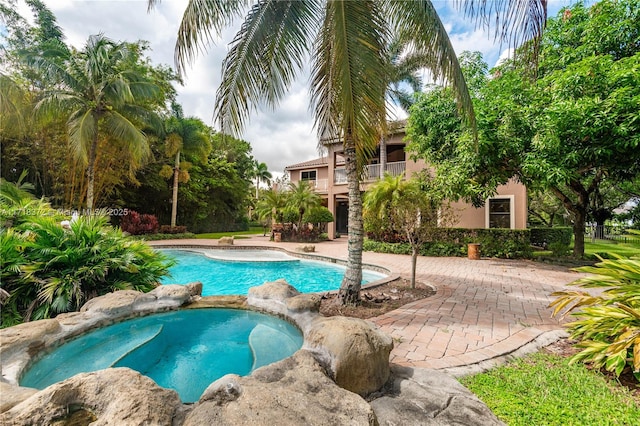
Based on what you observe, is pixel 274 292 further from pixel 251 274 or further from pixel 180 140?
pixel 180 140

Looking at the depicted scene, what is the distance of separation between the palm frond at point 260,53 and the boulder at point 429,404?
Result: 4.32m

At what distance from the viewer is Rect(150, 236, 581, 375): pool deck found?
3.30m

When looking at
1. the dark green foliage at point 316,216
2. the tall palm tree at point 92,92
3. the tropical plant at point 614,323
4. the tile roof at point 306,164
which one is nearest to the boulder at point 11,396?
the tropical plant at point 614,323

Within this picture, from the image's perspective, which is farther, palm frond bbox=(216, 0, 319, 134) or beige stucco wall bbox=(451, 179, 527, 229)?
beige stucco wall bbox=(451, 179, 527, 229)

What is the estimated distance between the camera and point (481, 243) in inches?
478

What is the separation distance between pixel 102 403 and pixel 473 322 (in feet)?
15.8

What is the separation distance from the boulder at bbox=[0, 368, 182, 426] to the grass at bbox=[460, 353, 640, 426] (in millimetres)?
2659

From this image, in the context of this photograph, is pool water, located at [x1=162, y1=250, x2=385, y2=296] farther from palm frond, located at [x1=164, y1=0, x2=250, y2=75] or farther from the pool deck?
palm frond, located at [x1=164, y1=0, x2=250, y2=75]

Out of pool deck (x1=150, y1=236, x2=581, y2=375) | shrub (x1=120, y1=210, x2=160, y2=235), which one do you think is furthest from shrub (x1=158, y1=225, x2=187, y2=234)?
pool deck (x1=150, y1=236, x2=581, y2=375)

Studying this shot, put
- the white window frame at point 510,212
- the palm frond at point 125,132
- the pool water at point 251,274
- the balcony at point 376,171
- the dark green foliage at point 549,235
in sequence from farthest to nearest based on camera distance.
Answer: the balcony at point 376,171 → the dark green foliage at point 549,235 → the palm frond at point 125,132 → the white window frame at point 510,212 → the pool water at point 251,274

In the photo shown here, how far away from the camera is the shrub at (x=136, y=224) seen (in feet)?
60.8

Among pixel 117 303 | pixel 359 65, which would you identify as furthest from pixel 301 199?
pixel 359 65

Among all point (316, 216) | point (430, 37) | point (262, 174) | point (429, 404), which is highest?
point (262, 174)

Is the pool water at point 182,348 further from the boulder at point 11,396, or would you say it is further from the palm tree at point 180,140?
the palm tree at point 180,140
